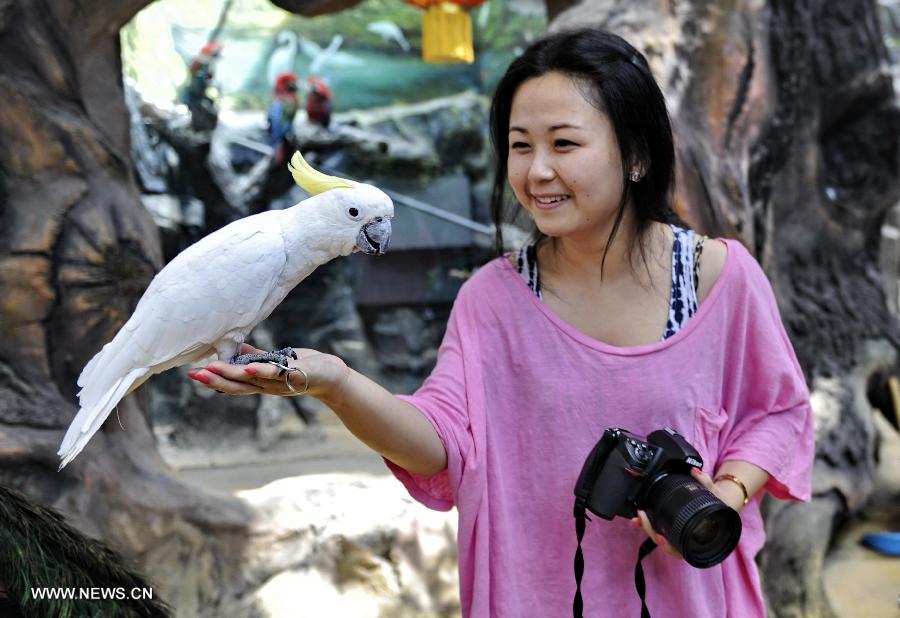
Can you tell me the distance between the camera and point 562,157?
107cm

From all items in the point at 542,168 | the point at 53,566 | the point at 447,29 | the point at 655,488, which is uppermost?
the point at 542,168

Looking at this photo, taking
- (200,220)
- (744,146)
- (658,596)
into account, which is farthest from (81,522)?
(200,220)

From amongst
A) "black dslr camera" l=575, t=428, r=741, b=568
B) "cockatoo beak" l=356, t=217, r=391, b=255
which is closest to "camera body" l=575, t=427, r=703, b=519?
"black dslr camera" l=575, t=428, r=741, b=568

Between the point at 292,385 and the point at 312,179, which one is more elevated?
the point at 312,179

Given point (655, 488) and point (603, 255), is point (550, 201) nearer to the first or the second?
point (603, 255)

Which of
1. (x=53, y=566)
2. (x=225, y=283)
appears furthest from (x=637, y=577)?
(x=53, y=566)

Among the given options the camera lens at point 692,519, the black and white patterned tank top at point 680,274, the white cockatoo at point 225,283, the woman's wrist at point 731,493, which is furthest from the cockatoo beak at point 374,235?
the woman's wrist at point 731,493

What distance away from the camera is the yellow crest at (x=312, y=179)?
1017 millimetres

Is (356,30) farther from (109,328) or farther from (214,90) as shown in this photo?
(109,328)

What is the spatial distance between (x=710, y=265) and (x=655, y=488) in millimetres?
348

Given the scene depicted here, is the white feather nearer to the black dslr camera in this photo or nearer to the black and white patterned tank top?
the black and white patterned tank top

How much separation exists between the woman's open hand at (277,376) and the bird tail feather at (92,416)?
0.13 metres

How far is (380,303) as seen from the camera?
15.1 ft

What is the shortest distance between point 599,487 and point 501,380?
0.70 feet
